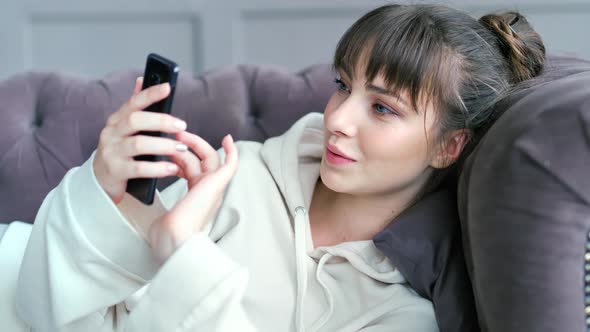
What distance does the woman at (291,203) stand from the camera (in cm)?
84

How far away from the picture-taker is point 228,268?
798 millimetres

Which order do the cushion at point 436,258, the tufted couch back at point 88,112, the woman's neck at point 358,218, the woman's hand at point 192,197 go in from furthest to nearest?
the tufted couch back at point 88,112 → the woman's neck at point 358,218 → the cushion at point 436,258 → the woman's hand at point 192,197

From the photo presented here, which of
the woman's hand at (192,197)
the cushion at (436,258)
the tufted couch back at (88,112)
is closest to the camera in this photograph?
the woman's hand at (192,197)

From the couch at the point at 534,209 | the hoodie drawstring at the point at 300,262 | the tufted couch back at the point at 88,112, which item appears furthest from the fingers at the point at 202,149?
the tufted couch back at the point at 88,112

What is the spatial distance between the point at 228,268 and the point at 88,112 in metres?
0.73

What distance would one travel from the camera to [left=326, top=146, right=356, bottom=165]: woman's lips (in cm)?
105

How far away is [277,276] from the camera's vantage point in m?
1.10

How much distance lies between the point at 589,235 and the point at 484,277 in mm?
144

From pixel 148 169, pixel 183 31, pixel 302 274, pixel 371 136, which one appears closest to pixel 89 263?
pixel 148 169

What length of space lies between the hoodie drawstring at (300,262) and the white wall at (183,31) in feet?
4.86

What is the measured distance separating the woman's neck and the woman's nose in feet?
0.58

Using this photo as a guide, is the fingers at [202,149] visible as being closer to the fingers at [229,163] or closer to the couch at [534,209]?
the fingers at [229,163]

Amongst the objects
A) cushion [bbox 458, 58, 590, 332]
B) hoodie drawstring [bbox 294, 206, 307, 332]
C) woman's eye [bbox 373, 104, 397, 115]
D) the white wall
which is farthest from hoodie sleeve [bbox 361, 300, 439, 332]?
the white wall

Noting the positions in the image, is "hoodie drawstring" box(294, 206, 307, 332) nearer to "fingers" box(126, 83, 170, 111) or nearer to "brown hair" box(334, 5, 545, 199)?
"brown hair" box(334, 5, 545, 199)
